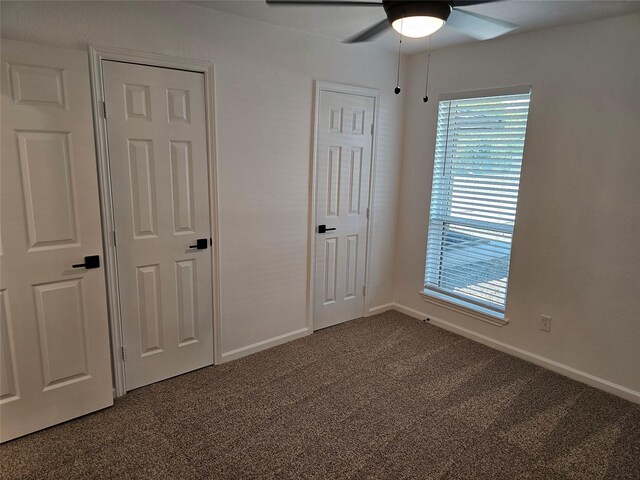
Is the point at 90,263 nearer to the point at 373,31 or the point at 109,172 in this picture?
the point at 109,172

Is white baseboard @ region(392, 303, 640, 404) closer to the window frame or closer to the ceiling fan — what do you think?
the window frame

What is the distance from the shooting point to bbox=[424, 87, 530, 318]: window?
3232 millimetres

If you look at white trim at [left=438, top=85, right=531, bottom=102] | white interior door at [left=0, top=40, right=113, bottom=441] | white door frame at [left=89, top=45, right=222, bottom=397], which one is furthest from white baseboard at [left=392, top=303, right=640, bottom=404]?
white interior door at [left=0, top=40, right=113, bottom=441]

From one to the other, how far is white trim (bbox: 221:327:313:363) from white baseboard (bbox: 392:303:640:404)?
1225 mm

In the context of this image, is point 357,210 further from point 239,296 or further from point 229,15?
point 229,15

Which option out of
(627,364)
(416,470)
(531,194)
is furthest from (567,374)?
(416,470)

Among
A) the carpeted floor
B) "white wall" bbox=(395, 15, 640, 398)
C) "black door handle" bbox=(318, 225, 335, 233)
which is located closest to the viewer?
the carpeted floor

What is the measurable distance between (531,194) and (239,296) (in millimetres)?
2384

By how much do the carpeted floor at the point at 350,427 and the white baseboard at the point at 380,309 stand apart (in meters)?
0.88

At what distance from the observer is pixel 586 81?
9.11ft

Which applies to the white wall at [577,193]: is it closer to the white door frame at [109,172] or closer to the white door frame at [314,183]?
the white door frame at [314,183]

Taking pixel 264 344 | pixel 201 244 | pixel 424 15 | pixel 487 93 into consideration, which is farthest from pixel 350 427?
pixel 487 93

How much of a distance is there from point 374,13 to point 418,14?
3.49 ft

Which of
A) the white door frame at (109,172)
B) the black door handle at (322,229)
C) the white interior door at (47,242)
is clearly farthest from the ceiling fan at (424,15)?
the black door handle at (322,229)
